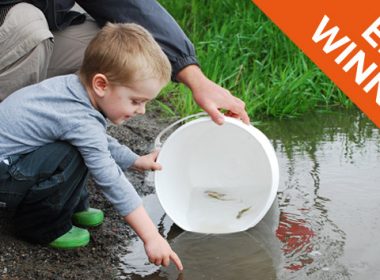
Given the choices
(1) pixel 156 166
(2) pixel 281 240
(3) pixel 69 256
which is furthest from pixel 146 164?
(2) pixel 281 240

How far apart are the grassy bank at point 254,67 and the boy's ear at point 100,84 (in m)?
1.54

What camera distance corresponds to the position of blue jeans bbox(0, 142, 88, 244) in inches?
81.1

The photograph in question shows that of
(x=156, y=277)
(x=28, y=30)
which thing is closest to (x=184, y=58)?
(x=28, y=30)

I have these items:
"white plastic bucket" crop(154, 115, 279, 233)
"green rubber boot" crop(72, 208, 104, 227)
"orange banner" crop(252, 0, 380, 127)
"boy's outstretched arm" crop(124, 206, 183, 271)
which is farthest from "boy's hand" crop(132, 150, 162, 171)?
"orange banner" crop(252, 0, 380, 127)

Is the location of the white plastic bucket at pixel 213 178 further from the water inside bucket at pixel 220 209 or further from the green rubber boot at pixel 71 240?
the green rubber boot at pixel 71 240

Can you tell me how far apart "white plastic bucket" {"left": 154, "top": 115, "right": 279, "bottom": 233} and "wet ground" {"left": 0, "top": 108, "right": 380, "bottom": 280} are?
0.25ft

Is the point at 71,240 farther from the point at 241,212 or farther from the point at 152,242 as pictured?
the point at 241,212

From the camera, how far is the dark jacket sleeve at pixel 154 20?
2520 millimetres

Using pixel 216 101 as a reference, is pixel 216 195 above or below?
below

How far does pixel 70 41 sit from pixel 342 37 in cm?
180

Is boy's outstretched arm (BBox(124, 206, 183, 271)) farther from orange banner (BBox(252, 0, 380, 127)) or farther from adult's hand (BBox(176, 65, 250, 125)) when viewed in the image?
orange banner (BBox(252, 0, 380, 127))

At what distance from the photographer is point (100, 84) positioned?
81.2 inches

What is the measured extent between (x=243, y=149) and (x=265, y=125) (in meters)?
0.94

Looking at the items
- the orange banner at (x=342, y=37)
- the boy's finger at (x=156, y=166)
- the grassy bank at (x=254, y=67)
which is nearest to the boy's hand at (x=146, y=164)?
the boy's finger at (x=156, y=166)
